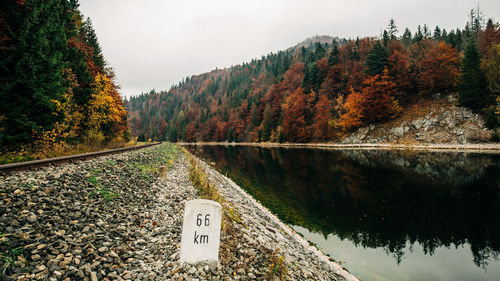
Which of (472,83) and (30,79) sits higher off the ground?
(472,83)

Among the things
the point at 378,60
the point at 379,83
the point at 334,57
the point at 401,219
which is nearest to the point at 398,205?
the point at 401,219

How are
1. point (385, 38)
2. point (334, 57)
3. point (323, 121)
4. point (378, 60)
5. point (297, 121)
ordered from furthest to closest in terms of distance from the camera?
point (334, 57), point (385, 38), point (297, 121), point (323, 121), point (378, 60)

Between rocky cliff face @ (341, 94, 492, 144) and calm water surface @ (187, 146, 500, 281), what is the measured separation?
871 inches

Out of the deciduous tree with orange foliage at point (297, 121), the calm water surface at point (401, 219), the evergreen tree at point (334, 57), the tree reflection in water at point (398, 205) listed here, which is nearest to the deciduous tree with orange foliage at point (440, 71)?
the evergreen tree at point (334, 57)

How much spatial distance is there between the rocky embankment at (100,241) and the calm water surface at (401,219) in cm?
209

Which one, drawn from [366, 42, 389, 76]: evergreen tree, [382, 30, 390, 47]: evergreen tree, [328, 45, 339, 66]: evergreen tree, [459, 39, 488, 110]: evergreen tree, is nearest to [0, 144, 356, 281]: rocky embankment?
[459, 39, 488, 110]: evergreen tree

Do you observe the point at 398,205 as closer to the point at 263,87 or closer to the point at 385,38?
the point at 385,38

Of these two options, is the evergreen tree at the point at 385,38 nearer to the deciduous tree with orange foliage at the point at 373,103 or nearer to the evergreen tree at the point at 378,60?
the evergreen tree at the point at 378,60

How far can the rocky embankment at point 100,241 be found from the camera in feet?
11.9

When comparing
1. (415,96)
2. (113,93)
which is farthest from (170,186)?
(415,96)

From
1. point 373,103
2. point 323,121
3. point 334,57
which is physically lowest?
point 323,121

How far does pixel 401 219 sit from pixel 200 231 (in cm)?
1018

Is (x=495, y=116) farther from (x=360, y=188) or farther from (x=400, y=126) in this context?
(x=360, y=188)

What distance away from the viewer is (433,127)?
38656 mm
